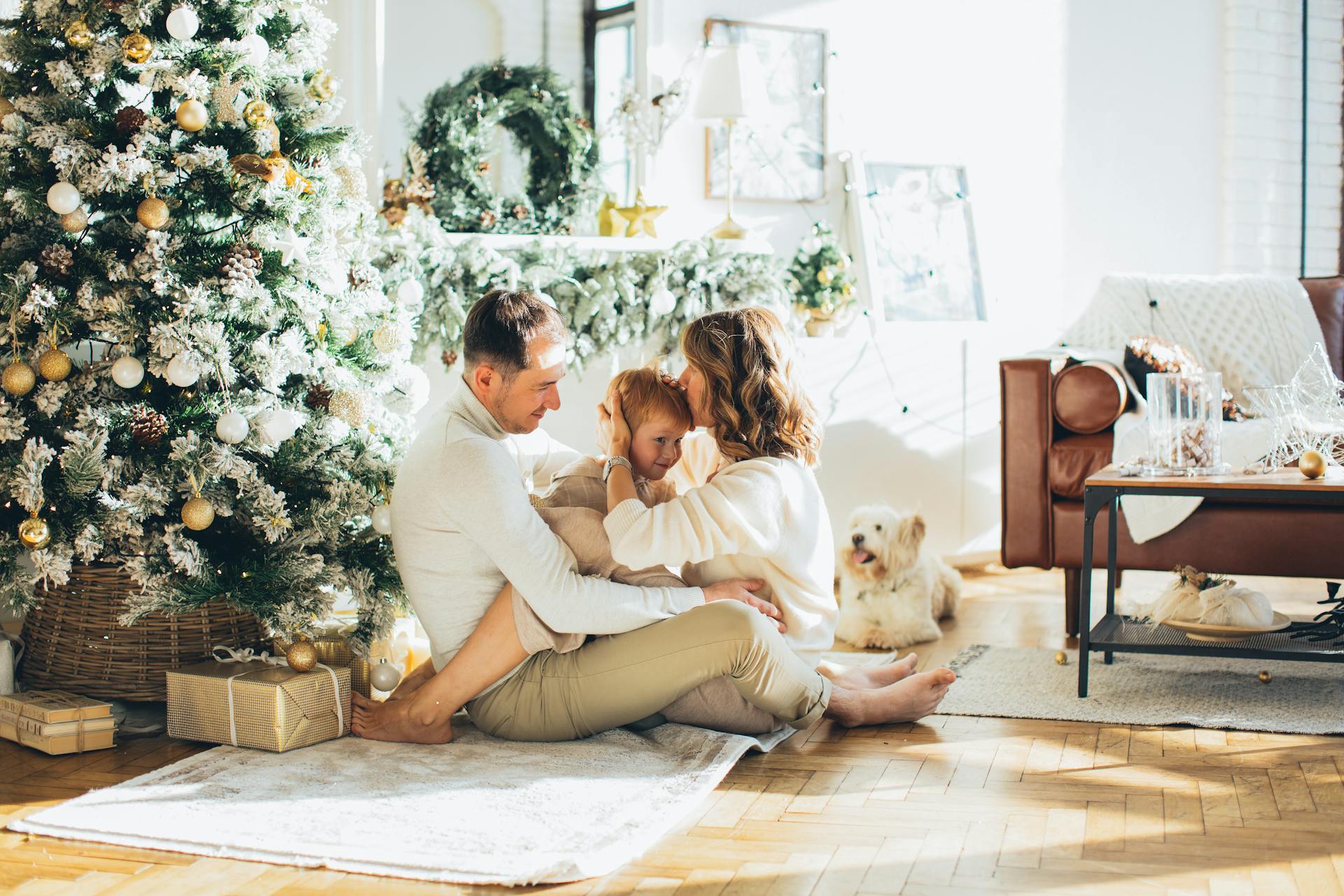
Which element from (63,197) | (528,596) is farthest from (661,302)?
(63,197)

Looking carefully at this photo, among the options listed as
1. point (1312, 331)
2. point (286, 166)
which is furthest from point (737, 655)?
point (1312, 331)

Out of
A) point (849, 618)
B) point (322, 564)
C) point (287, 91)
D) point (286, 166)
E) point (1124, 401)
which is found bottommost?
point (849, 618)

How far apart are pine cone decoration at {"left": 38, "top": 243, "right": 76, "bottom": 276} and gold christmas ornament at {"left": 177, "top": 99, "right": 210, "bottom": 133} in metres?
0.34

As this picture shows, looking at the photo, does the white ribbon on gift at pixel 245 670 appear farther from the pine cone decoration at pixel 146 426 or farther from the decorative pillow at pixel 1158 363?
the decorative pillow at pixel 1158 363

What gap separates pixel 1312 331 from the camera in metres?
4.58

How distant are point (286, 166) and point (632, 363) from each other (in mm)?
1711

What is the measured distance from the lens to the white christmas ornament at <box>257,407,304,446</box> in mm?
2652

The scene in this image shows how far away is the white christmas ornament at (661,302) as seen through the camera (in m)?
4.08

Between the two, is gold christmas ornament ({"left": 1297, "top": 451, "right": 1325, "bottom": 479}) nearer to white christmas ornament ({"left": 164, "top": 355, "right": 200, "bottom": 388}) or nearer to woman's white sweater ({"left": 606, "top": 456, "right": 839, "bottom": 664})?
woman's white sweater ({"left": 606, "top": 456, "right": 839, "bottom": 664})

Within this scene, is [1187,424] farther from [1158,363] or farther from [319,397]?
[319,397]

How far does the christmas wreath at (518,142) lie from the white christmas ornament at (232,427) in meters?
1.63

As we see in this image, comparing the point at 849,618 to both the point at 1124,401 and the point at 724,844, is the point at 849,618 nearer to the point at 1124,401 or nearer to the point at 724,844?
the point at 1124,401

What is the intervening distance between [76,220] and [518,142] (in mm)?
1917

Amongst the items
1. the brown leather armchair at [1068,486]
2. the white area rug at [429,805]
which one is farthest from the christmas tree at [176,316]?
the brown leather armchair at [1068,486]
